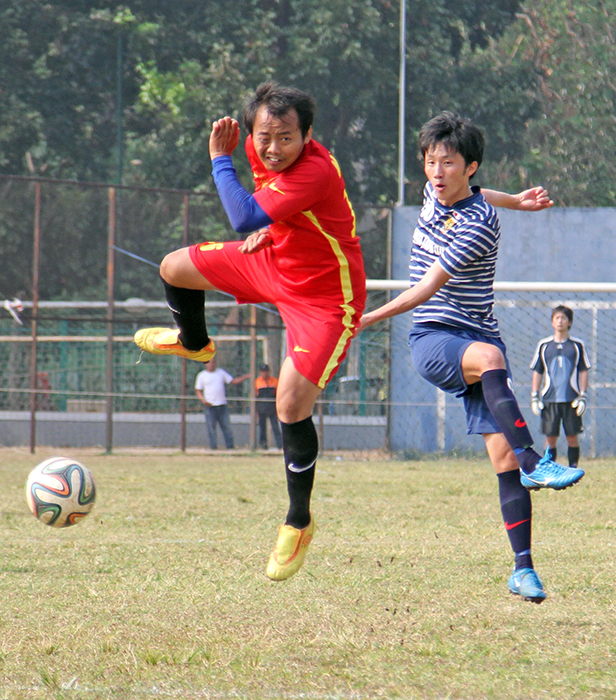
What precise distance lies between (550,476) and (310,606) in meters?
1.20

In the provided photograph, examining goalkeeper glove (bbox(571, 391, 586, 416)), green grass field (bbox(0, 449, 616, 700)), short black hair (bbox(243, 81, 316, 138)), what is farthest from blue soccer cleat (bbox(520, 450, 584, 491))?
goalkeeper glove (bbox(571, 391, 586, 416))

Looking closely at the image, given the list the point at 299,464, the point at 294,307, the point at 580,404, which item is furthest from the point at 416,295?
the point at 580,404

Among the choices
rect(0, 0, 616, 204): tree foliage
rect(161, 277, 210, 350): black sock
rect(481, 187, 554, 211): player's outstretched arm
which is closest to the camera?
rect(161, 277, 210, 350): black sock

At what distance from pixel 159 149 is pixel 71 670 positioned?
18632 millimetres

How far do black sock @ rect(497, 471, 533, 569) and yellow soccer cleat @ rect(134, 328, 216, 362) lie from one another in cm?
148

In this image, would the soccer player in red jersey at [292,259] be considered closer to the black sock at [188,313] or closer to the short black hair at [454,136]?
the black sock at [188,313]

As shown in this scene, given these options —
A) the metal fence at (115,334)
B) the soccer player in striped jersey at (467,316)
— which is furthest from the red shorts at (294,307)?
the metal fence at (115,334)

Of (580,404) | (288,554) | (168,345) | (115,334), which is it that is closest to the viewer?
(288,554)

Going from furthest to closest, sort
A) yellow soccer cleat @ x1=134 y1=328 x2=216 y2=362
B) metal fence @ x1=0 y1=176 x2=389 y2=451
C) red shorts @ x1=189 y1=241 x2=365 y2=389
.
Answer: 1. metal fence @ x1=0 y1=176 x2=389 y2=451
2. yellow soccer cleat @ x1=134 y1=328 x2=216 y2=362
3. red shorts @ x1=189 y1=241 x2=365 y2=389

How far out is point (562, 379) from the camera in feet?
35.1

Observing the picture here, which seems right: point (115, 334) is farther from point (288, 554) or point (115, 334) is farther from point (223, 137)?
point (288, 554)

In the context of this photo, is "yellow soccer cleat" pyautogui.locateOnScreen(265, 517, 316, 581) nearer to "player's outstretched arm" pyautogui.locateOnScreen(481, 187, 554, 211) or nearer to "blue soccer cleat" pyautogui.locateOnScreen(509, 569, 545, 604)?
"blue soccer cleat" pyautogui.locateOnScreen(509, 569, 545, 604)

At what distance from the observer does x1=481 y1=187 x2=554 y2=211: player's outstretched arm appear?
4.80 metres

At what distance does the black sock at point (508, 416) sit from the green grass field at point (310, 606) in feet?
2.24
